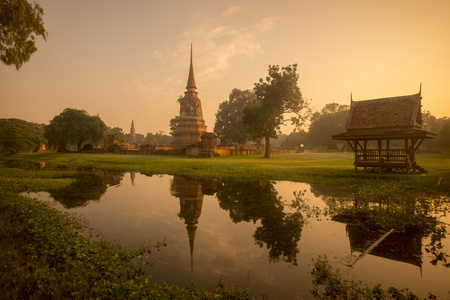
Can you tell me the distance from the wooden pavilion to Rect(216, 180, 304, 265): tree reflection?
8.05 metres

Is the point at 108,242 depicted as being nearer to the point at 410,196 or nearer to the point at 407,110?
the point at 410,196

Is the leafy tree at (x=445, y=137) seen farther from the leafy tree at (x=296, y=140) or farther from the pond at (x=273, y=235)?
the pond at (x=273, y=235)

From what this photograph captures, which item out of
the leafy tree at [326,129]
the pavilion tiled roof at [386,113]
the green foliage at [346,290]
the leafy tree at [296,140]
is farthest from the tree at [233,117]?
the green foliage at [346,290]

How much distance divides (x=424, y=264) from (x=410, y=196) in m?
6.13

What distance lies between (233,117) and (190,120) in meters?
11.6

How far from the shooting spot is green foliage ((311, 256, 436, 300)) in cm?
343

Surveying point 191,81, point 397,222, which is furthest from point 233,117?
point 397,222

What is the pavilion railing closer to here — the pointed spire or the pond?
the pond

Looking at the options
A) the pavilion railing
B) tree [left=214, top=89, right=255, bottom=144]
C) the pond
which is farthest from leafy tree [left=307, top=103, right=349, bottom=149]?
the pond

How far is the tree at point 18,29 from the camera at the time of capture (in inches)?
366

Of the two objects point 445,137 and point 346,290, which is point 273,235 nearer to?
point 346,290

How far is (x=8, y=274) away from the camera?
337 cm

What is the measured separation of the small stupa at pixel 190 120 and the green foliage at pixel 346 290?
46.0 m

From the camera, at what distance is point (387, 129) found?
52.6 feet
